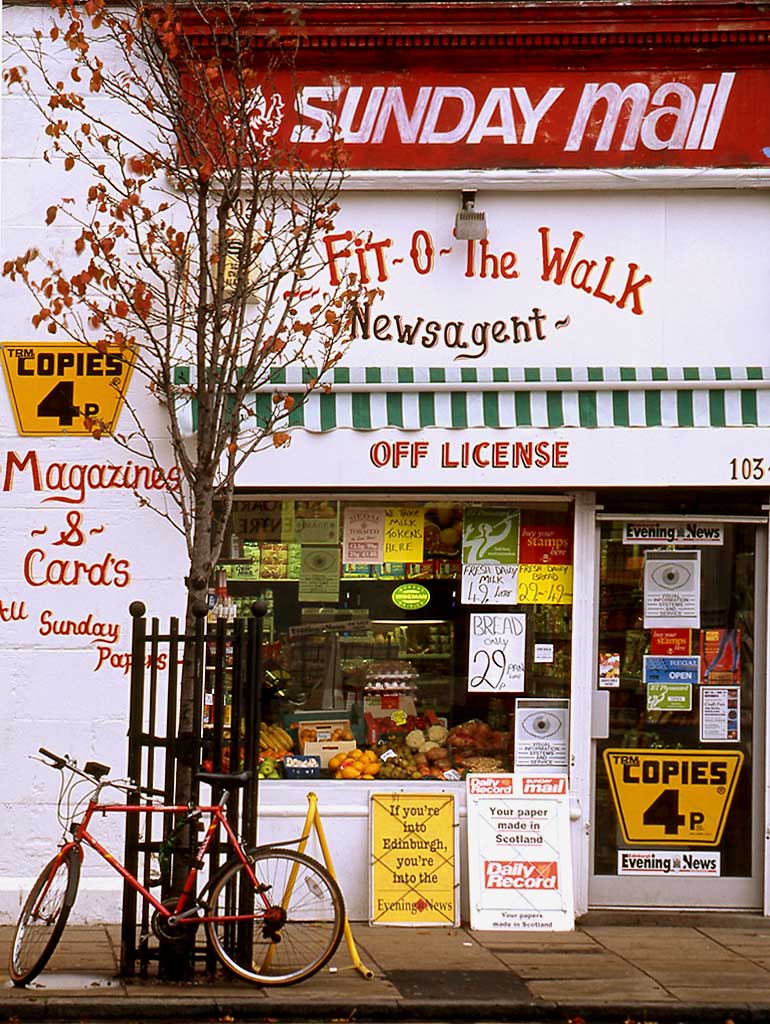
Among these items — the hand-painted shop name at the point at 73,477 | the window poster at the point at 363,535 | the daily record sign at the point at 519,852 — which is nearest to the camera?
the daily record sign at the point at 519,852

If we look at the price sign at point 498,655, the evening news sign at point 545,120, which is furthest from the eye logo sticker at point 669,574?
the evening news sign at point 545,120

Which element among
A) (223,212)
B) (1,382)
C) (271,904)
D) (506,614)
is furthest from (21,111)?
(271,904)

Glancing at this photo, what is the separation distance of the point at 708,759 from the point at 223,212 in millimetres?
4864

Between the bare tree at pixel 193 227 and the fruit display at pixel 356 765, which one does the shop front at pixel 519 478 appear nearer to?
the fruit display at pixel 356 765

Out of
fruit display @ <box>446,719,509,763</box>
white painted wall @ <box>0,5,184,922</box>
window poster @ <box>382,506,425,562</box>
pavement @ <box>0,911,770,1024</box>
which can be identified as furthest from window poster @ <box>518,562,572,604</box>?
white painted wall @ <box>0,5,184,922</box>

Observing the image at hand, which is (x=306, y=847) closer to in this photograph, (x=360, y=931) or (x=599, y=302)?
(x=360, y=931)

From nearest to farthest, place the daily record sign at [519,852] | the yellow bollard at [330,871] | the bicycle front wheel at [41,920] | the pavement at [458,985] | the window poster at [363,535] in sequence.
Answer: the pavement at [458,985] < the bicycle front wheel at [41,920] < the yellow bollard at [330,871] < the daily record sign at [519,852] < the window poster at [363,535]

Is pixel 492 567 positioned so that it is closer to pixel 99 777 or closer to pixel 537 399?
pixel 537 399

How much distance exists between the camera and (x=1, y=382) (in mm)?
10430

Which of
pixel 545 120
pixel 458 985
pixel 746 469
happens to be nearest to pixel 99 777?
pixel 458 985

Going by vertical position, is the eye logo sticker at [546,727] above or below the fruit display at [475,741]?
above

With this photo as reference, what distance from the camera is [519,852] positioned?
1016 centimetres

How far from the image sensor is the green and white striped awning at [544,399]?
1031cm

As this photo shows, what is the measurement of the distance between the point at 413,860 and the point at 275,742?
1220mm
